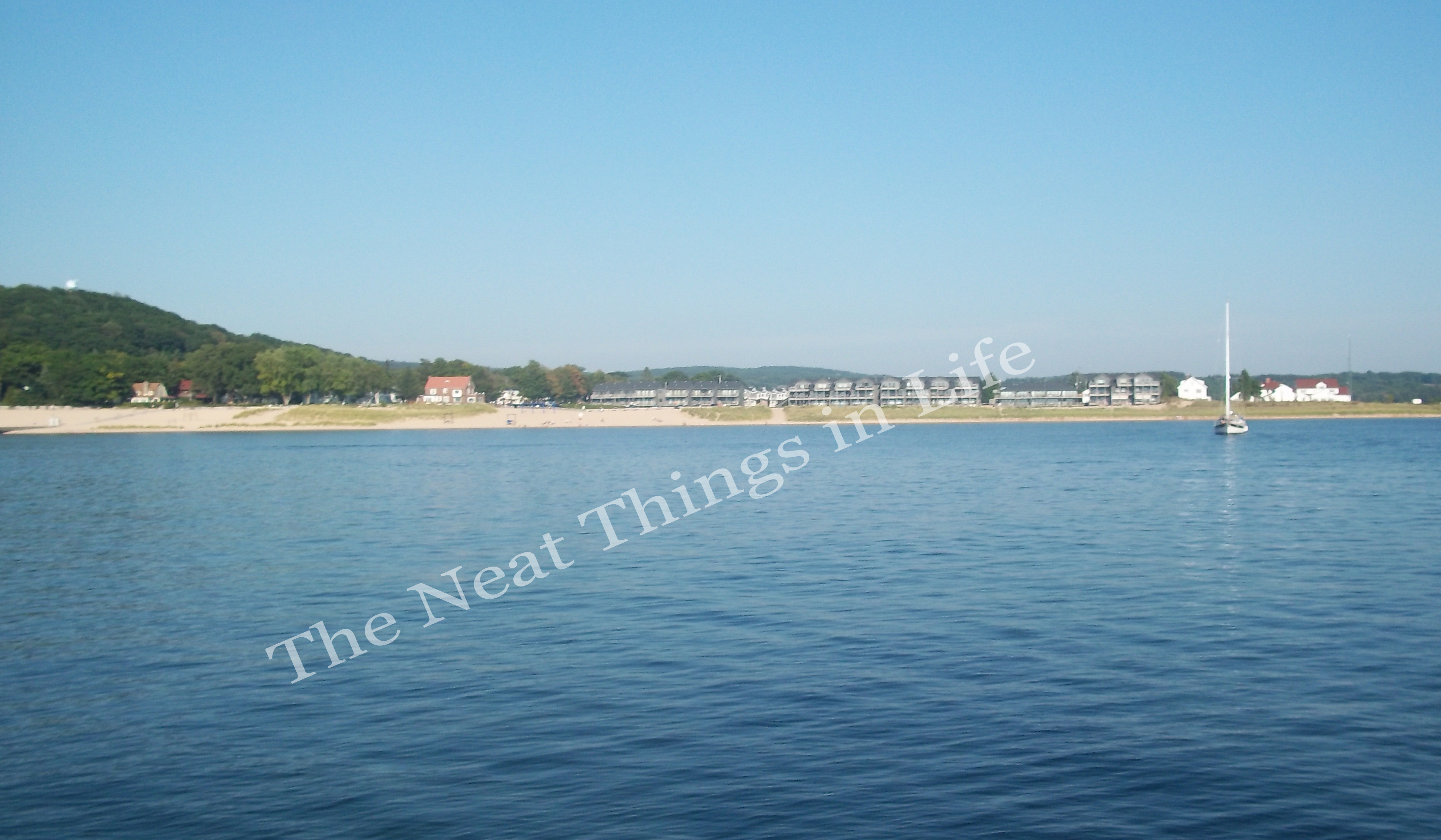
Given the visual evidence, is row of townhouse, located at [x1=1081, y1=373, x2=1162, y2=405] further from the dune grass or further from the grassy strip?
the dune grass

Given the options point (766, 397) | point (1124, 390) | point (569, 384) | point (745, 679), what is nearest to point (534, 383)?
point (569, 384)

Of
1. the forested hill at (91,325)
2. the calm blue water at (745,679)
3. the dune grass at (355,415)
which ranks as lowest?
the calm blue water at (745,679)

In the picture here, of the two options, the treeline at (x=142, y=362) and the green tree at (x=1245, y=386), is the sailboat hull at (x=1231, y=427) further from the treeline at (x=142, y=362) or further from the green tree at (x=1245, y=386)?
the treeline at (x=142, y=362)

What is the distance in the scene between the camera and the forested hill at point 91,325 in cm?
13338

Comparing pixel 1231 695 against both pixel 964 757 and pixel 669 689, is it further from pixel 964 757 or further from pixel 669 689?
pixel 669 689

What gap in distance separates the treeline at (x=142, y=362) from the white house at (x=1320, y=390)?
373 ft

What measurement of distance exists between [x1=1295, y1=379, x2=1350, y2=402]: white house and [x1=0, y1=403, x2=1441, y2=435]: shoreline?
23.1 m

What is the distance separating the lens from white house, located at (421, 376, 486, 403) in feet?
561


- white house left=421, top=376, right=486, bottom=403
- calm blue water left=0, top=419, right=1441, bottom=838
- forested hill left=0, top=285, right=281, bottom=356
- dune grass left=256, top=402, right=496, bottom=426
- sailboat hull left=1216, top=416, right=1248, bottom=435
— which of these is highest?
forested hill left=0, top=285, right=281, bottom=356

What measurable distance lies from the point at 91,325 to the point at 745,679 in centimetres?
15690

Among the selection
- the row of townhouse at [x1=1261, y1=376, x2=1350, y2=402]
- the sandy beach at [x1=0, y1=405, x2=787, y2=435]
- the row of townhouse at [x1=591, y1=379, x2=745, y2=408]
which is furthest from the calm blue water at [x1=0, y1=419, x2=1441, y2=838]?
the row of townhouse at [x1=1261, y1=376, x2=1350, y2=402]

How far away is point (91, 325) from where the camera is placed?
14438cm

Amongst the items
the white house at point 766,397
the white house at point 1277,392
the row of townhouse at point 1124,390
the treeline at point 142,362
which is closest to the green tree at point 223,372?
the treeline at point 142,362

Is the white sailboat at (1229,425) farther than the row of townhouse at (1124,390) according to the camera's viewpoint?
No
